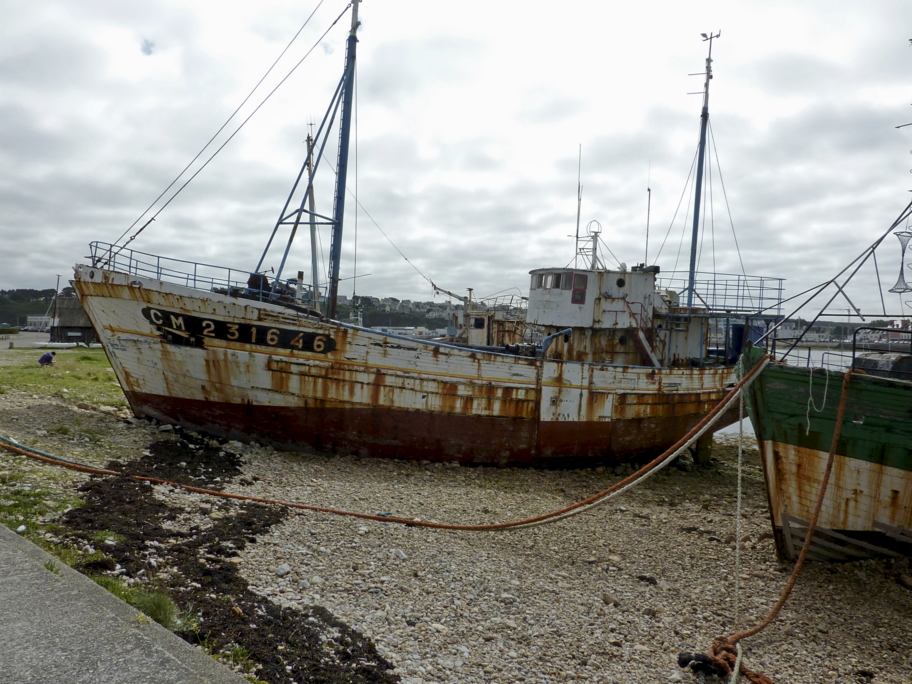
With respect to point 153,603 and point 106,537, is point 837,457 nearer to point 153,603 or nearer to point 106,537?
point 153,603

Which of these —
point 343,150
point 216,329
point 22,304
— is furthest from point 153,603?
point 22,304

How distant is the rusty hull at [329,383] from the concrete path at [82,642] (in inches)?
288

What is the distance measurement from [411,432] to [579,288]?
6.35m

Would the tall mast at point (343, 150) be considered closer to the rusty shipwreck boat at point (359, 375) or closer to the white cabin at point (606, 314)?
the rusty shipwreck boat at point (359, 375)

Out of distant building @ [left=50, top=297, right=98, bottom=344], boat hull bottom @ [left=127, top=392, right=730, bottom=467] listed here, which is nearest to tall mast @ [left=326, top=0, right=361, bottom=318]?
boat hull bottom @ [left=127, top=392, right=730, bottom=467]

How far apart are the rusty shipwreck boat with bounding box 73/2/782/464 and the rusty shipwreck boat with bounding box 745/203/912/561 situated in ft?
19.6

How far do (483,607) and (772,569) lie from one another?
450 cm

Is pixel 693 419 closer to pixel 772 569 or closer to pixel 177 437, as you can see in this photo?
pixel 772 569

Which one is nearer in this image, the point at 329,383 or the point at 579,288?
the point at 329,383

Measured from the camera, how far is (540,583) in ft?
21.6

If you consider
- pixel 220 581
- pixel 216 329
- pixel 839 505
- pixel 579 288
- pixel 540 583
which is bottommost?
pixel 540 583

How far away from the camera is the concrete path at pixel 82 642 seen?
3.26 metres

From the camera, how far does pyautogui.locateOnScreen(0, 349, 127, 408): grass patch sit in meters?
14.4

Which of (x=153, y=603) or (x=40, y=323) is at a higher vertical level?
(x=40, y=323)
